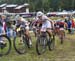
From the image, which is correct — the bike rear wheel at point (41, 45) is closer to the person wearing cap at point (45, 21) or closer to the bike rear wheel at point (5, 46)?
the person wearing cap at point (45, 21)

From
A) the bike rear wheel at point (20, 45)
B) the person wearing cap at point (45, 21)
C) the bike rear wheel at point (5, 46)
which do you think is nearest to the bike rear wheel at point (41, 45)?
the person wearing cap at point (45, 21)

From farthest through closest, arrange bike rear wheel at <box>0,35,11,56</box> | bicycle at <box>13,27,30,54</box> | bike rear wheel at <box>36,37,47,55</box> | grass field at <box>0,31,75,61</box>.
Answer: bicycle at <box>13,27,30,54</box>
bike rear wheel at <box>36,37,47,55</box>
bike rear wheel at <box>0,35,11,56</box>
grass field at <box>0,31,75,61</box>

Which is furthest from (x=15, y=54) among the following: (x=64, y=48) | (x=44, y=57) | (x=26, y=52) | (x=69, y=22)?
(x=69, y=22)

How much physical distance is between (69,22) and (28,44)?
30.9ft

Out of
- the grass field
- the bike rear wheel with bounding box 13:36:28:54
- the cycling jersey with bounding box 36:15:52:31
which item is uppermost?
the cycling jersey with bounding box 36:15:52:31

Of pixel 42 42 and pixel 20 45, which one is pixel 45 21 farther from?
pixel 20 45

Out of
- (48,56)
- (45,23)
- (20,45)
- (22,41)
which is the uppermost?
(45,23)

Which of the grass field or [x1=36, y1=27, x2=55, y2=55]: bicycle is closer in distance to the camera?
the grass field

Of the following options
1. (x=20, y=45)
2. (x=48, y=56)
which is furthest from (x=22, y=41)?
(x=48, y=56)

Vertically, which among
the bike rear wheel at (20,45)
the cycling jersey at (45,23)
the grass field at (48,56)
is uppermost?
the cycling jersey at (45,23)

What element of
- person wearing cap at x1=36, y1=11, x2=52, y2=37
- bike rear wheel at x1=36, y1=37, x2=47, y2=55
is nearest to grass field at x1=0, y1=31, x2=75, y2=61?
bike rear wheel at x1=36, y1=37, x2=47, y2=55

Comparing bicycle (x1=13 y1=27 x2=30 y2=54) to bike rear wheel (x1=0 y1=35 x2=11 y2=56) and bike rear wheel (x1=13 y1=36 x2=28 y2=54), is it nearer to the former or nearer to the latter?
bike rear wheel (x1=13 y1=36 x2=28 y2=54)

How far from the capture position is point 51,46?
12164mm

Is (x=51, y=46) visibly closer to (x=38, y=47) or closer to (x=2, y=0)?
(x=38, y=47)
